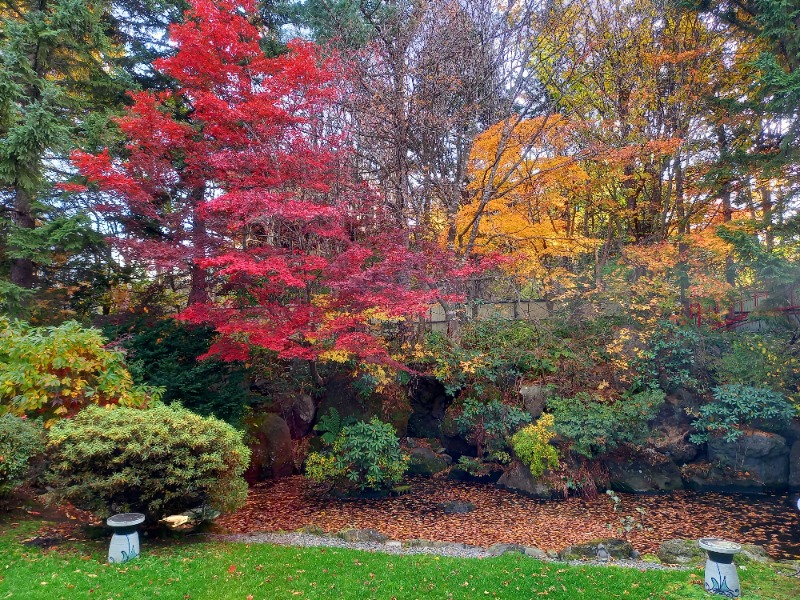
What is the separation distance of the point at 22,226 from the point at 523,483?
10267 mm

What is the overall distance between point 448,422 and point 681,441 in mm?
4689

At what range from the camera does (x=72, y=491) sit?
205 inches

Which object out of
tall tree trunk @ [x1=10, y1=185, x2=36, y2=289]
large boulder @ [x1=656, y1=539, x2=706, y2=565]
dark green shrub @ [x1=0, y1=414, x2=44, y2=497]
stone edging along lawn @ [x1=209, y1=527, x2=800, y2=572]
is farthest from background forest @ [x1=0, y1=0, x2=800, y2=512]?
large boulder @ [x1=656, y1=539, x2=706, y2=565]

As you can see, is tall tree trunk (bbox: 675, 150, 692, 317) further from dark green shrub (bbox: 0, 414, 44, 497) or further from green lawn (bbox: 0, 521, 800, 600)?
dark green shrub (bbox: 0, 414, 44, 497)

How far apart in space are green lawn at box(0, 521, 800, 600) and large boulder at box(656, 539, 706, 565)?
668mm

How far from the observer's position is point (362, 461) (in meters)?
8.63

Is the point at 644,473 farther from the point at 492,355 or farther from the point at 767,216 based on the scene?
the point at 767,216

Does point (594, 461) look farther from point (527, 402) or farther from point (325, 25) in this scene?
point (325, 25)

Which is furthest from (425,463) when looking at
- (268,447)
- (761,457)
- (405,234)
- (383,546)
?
(761,457)

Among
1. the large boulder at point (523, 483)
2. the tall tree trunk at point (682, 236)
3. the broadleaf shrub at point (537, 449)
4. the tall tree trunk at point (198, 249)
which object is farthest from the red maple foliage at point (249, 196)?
the tall tree trunk at point (682, 236)

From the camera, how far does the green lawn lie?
14.5ft

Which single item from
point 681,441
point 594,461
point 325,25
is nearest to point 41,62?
point 325,25

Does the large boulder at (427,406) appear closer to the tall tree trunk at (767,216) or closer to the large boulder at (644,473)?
the large boulder at (644,473)

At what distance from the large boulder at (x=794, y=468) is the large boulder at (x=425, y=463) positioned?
6.63 m
